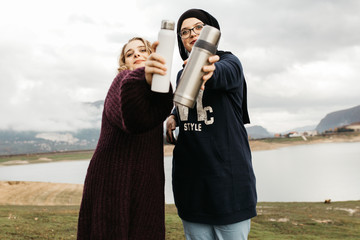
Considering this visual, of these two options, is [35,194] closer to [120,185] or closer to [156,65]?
[120,185]

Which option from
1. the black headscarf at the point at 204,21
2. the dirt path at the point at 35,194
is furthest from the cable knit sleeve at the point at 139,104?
the dirt path at the point at 35,194

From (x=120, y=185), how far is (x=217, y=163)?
82 cm

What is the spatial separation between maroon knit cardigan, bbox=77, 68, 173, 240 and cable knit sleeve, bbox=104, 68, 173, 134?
0.15 m

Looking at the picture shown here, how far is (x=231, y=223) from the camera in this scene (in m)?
2.45

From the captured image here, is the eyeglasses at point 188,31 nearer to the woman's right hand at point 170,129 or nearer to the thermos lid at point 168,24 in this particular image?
the woman's right hand at point 170,129

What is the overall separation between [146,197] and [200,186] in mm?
559

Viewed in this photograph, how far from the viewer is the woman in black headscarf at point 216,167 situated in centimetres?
244

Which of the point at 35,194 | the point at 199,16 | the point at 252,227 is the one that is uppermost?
the point at 199,16

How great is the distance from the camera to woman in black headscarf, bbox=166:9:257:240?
2442 mm

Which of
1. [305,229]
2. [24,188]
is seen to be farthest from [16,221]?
[24,188]

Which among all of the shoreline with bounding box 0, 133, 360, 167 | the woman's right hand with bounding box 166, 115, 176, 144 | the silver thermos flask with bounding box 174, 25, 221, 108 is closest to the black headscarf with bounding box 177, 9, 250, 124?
the woman's right hand with bounding box 166, 115, 176, 144

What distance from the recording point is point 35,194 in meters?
30.5

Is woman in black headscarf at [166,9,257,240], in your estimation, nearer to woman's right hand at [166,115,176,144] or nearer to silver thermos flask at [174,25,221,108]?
woman's right hand at [166,115,176,144]

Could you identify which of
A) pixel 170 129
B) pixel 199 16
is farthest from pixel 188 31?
pixel 170 129
